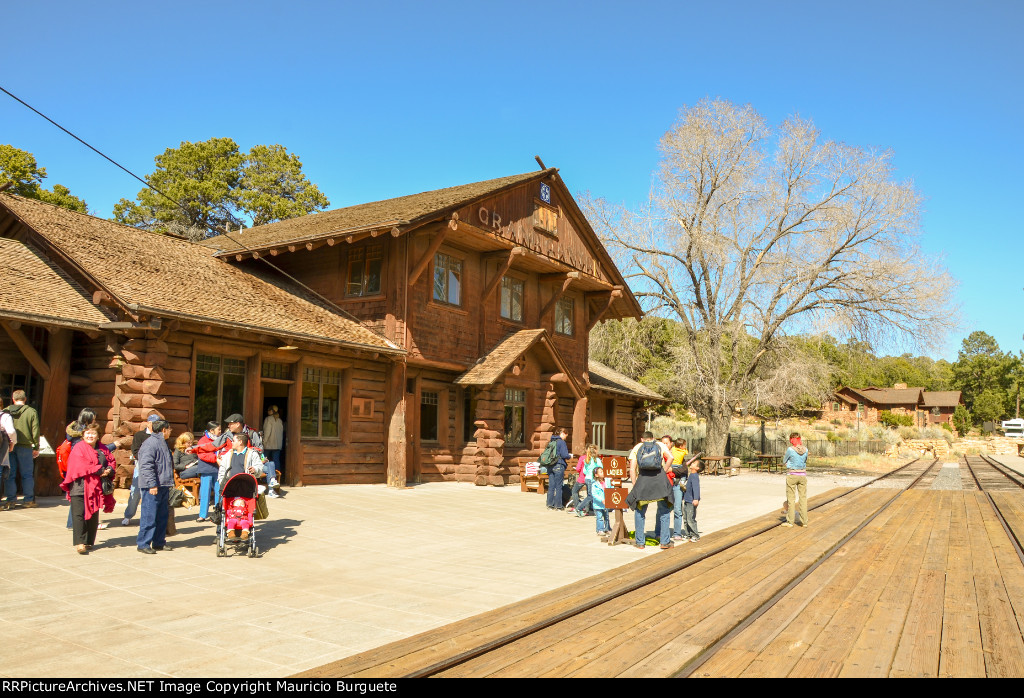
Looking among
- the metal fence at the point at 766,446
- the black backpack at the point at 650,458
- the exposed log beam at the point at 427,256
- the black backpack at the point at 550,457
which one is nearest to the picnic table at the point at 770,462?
the metal fence at the point at 766,446

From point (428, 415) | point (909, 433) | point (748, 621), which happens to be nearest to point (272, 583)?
point (748, 621)

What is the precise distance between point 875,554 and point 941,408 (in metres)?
101

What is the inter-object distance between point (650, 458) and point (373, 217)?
38.6 feet

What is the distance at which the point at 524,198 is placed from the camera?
910 inches

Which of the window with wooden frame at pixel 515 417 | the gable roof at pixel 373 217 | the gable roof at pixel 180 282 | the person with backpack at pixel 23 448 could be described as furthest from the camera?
the window with wooden frame at pixel 515 417

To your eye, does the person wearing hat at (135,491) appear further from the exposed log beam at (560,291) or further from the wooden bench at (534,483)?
the exposed log beam at (560,291)

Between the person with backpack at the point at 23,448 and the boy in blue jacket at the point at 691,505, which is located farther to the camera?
the boy in blue jacket at the point at 691,505

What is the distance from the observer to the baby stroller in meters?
9.91

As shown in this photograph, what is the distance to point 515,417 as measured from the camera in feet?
75.9

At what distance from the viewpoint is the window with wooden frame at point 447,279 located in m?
20.9

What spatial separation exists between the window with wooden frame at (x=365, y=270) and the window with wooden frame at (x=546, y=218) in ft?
19.1

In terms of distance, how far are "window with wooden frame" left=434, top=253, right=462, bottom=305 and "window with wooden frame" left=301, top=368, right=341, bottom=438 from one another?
395 centimetres

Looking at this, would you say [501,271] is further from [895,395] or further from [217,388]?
[895,395]

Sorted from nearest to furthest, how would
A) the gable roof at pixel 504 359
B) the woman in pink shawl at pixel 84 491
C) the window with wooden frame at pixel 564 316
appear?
the woman in pink shawl at pixel 84 491 → the gable roof at pixel 504 359 → the window with wooden frame at pixel 564 316
